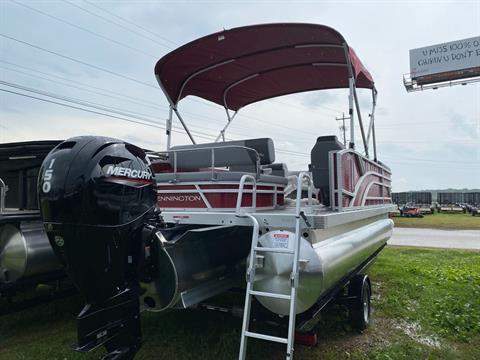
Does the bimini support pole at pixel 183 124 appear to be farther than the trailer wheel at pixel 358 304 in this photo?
Yes

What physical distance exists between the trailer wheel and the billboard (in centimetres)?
3842

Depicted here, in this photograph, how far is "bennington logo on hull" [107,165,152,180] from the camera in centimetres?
248

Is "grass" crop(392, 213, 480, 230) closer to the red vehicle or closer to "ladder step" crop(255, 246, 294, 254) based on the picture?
the red vehicle

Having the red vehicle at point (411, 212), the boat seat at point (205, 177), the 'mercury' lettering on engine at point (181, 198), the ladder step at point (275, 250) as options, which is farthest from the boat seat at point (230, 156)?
the red vehicle at point (411, 212)

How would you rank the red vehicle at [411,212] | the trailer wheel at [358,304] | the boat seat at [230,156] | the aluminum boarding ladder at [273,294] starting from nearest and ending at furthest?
the aluminum boarding ladder at [273,294] → the boat seat at [230,156] → the trailer wheel at [358,304] → the red vehicle at [411,212]

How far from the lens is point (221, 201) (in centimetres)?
343

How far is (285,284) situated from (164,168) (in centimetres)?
237

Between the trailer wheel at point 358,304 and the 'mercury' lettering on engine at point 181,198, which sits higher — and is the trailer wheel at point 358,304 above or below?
below

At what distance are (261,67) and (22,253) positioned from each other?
3828 mm

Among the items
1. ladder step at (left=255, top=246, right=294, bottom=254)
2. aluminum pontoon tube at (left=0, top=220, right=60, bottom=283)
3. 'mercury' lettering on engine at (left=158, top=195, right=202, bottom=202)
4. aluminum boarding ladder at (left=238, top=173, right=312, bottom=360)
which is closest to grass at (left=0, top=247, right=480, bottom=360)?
aluminum pontoon tube at (left=0, top=220, right=60, bottom=283)

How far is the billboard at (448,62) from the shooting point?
36.6 m

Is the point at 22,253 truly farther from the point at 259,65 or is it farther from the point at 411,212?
the point at 411,212

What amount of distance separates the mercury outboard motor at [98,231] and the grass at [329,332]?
133 centimetres

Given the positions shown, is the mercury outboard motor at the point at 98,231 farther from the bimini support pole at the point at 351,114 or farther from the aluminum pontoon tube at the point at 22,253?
the bimini support pole at the point at 351,114
